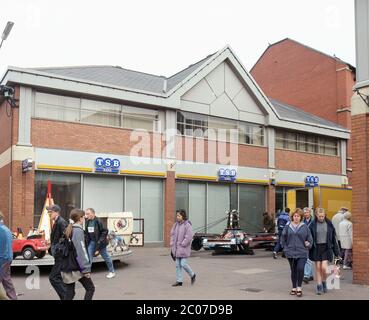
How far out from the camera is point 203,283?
10.8m

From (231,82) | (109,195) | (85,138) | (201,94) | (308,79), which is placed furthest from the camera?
(308,79)

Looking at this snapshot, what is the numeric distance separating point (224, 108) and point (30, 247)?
14772 millimetres

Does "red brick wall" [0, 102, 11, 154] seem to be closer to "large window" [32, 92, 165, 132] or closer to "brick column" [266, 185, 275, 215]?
"large window" [32, 92, 165, 132]

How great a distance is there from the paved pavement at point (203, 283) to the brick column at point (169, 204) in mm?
7005

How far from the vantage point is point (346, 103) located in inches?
1332

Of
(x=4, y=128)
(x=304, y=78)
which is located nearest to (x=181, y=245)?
(x=4, y=128)

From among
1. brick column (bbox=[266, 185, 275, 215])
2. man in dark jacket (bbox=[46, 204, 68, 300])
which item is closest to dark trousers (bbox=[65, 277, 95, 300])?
man in dark jacket (bbox=[46, 204, 68, 300])

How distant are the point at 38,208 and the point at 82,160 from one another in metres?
2.68

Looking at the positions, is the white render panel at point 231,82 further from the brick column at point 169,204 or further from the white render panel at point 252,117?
the brick column at point 169,204

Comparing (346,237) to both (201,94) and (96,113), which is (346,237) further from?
(201,94)

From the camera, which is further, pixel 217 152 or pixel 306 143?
pixel 306 143
